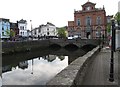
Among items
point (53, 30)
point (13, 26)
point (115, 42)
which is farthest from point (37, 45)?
point (53, 30)

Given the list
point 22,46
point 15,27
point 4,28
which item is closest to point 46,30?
point 15,27

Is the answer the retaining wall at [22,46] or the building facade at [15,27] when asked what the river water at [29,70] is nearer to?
the retaining wall at [22,46]

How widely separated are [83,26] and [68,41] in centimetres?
1355

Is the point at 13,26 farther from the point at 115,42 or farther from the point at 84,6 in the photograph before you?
the point at 115,42

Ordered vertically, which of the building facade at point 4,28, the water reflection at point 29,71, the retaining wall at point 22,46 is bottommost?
the water reflection at point 29,71

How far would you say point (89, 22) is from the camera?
60312 millimetres

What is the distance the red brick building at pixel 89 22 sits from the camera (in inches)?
2307

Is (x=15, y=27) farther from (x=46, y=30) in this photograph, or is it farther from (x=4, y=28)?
(x=46, y=30)

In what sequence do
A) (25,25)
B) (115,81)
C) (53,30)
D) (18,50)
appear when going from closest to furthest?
(115,81) < (18,50) < (25,25) < (53,30)

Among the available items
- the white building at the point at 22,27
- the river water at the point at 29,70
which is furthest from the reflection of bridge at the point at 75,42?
the white building at the point at 22,27

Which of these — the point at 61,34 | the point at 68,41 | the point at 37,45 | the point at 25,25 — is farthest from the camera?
the point at 61,34

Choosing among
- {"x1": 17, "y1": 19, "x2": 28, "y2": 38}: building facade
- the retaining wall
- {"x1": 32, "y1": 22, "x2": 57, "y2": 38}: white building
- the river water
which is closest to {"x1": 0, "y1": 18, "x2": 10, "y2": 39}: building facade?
{"x1": 17, "y1": 19, "x2": 28, "y2": 38}: building facade

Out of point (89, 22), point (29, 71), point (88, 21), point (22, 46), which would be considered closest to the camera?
point (29, 71)

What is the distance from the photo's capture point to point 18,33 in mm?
72188
